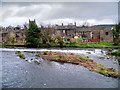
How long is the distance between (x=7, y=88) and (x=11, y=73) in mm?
5226

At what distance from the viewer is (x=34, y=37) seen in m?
50.5

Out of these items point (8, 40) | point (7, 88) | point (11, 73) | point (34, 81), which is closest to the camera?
point (7, 88)

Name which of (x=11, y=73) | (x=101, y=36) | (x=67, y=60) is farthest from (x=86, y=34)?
(x=11, y=73)

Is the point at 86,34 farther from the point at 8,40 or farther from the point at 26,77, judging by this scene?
the point at 26,77

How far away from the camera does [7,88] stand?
14648mm

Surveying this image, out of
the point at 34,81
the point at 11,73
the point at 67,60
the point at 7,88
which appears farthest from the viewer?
the point at 67,60

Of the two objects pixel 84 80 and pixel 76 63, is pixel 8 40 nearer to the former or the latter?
pixel 76 63

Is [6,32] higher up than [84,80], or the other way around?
[6,32]

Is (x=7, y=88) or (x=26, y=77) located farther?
(x=26, y=77)

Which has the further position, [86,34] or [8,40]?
[86,34]

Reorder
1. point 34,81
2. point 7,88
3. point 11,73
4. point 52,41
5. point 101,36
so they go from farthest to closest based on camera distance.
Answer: point 101,36 → point 52,41 → point 11,73 → point 34,81 → point 7,88

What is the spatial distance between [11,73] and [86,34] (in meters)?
50.8

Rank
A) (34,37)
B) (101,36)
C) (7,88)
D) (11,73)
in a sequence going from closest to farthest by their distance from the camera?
(7,88) → (11,73) → (34,37) → (101,36)

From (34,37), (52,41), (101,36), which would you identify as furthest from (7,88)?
(101,36)
